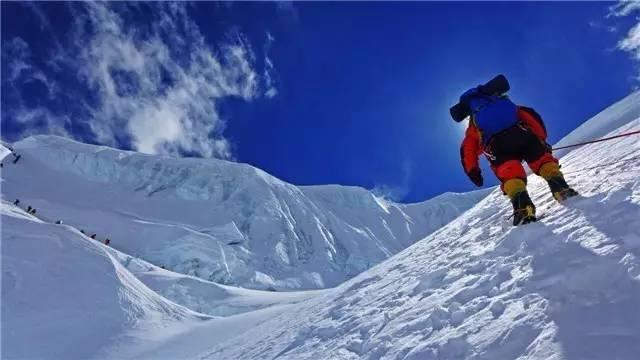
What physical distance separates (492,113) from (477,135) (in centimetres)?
37

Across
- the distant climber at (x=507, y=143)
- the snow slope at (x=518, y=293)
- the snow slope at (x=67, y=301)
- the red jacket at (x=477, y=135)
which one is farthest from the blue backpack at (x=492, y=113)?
the snow slope at (x=67, y=301)

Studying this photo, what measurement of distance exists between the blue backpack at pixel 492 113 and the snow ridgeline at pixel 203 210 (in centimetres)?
5661

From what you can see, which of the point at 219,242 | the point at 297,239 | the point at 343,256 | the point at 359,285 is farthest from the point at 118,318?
the point at 343,256

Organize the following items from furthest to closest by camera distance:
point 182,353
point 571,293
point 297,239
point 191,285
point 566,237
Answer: point 297,239 < point 191,285 < point 182,353 < point 566,237 < point 571,293

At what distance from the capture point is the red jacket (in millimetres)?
5293

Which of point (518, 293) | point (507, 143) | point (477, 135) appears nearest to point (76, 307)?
point (477, 135)

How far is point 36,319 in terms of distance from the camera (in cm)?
1161

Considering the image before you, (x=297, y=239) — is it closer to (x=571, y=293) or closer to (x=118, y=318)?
(x=118, y=318)

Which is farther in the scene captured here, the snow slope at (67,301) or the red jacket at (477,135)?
the snow slope at (67,301)

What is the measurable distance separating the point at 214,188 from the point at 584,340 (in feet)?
274

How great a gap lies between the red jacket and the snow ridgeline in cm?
5619

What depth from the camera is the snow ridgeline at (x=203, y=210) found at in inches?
2603

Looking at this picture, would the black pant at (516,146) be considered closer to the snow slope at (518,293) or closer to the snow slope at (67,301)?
the snow slope at (518,293)

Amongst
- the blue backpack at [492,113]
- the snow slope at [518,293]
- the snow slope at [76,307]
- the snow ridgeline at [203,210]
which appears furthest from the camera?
the snow ridgeline at [203,210]
